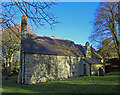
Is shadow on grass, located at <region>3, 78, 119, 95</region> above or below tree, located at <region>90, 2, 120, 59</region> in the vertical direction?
below

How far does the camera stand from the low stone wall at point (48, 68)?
15.7 meters

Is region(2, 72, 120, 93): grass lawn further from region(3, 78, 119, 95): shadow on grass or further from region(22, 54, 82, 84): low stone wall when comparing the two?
region(22, 54, 82, 84): low stone wall

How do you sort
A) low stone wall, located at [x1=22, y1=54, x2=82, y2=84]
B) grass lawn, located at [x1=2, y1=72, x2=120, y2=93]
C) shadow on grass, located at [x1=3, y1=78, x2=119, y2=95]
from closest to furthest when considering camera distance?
1. shadow on grass, located at [x1=3, y1=78, x2=119, y2=95]
2. grass lawn, located at [x1=2, y1=72, x2=120, y2=93]
3. low stone wall, located at [x1=22, y1=54, x2=82, y2=84]

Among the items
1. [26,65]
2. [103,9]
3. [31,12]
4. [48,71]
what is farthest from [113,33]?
[31,12]

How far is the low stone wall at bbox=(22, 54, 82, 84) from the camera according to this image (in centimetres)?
1570

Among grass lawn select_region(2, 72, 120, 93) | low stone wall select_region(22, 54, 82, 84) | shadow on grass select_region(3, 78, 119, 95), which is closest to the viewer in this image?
shadow on grass select_region(3, 78, 119, 95)

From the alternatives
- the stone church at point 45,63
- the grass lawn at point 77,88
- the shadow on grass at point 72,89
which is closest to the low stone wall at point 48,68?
the stone church at point 45,63

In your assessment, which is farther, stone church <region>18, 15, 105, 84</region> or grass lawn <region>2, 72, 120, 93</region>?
stone church <region>18, 15, 105, 84</region>

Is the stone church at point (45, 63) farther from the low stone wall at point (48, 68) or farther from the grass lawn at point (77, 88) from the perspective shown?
the grass lawn at point (77, 88)

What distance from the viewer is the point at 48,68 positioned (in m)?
17.5

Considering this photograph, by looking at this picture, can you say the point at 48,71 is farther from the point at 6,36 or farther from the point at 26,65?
the point at 6,36

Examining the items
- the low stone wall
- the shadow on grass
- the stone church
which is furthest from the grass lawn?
the stone church

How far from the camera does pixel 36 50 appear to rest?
55.8 feet

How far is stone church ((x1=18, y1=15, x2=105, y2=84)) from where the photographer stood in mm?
15781
